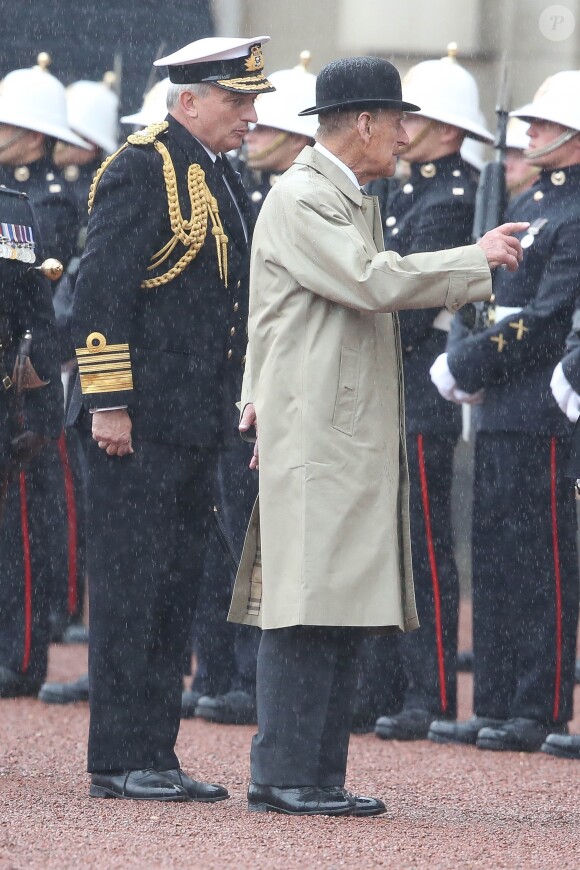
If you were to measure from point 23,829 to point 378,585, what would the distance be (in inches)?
42.0

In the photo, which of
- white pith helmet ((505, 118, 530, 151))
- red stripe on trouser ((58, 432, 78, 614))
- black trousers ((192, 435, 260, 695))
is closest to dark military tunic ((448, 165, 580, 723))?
black trousers ((192, 435, 260, 695))

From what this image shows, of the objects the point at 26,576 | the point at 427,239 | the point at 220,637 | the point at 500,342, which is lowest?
the point at 220,637

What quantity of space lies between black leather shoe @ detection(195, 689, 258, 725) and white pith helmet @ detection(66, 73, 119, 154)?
3.32m

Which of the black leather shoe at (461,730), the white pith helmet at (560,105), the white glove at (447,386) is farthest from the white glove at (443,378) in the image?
the black leather shoe at (461,730)

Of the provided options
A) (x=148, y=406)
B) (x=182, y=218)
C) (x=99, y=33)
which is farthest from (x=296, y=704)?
(x=99, y=33)

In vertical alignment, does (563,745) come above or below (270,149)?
below

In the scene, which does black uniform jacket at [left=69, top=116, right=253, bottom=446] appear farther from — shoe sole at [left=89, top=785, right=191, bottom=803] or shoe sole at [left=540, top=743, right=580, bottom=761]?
shoe sole at [left=540, top=743, right=580, bottom=761]

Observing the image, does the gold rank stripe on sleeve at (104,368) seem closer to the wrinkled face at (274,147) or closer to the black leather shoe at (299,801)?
the black leather shoe at (299,801)

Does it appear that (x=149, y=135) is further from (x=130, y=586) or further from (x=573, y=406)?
(x=573, y=406)

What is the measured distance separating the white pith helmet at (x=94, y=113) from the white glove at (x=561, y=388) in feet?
12.6

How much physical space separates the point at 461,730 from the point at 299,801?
1.79 m

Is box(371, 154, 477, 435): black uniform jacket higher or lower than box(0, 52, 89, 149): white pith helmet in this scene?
lower

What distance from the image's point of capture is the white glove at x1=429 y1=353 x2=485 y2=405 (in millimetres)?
6559

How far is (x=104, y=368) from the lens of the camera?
5.12 meters
